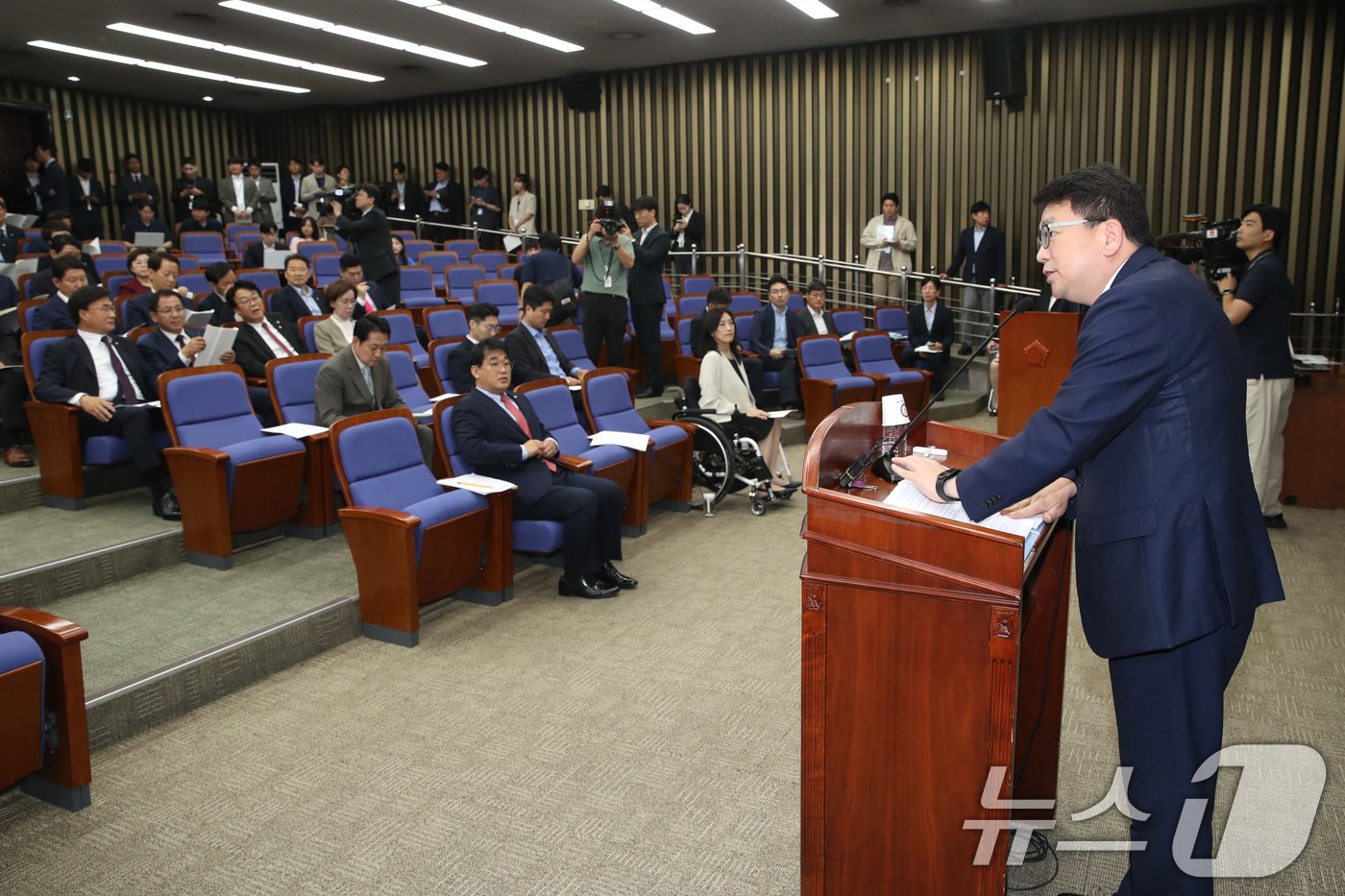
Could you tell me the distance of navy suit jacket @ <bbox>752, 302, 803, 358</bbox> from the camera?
296 inches

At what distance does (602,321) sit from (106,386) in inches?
124

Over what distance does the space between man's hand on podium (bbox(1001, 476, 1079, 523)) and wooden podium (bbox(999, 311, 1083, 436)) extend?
99.0 inches

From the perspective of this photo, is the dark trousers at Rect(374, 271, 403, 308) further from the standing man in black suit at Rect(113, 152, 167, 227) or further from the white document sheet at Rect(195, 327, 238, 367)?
the standing man in black suit at Rect(113, 152, 167, 227)

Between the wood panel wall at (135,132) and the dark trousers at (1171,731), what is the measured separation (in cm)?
1291

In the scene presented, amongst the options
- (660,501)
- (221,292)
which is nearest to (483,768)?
(660,501)

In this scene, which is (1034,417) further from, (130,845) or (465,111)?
(465,111)

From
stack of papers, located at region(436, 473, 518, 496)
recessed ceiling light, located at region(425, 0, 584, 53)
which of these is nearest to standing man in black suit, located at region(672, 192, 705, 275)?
recessed ceiling light, located at region(425, 0, 584, 53)

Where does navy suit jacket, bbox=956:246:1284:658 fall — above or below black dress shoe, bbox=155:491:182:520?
above

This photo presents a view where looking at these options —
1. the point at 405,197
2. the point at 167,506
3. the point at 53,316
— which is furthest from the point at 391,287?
the point at 405,197

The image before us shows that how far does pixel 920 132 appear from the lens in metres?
9.92

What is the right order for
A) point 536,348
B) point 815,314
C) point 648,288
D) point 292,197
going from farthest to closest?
point 292,197 < point 815,314 < point 648,288 < point 536,348

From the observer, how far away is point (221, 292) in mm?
6395

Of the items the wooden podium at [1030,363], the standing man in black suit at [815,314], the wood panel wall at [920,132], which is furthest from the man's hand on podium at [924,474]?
the wood panel wall at [920,132]

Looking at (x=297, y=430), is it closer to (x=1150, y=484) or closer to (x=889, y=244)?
(x=1150, y=484)
